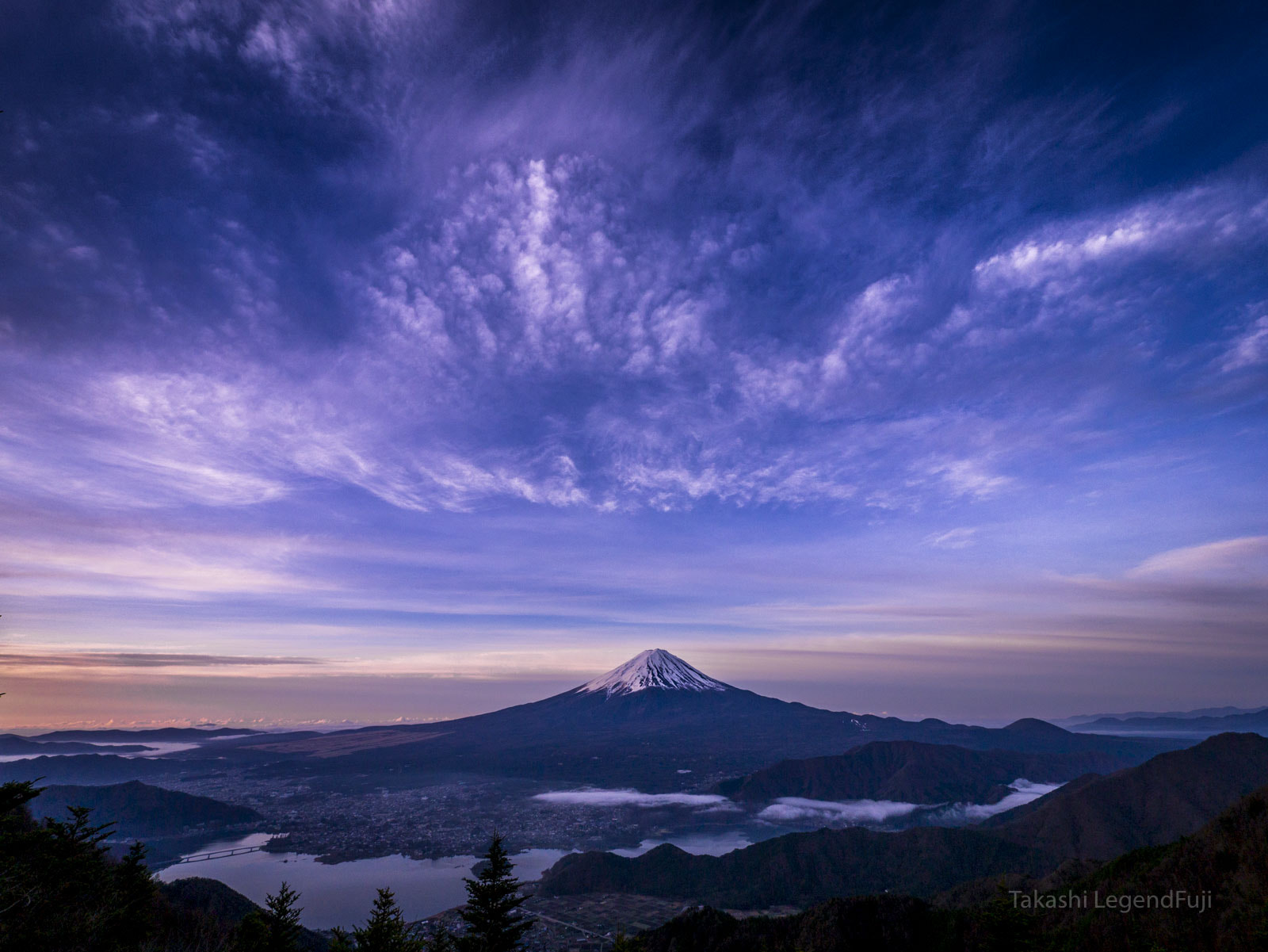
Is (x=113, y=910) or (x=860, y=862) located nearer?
(x=113, y=910)

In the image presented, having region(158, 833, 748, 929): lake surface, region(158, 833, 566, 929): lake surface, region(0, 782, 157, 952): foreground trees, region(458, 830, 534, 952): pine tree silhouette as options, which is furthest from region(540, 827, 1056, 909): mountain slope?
region(458, 830, 534, 952): pine tree silhouette

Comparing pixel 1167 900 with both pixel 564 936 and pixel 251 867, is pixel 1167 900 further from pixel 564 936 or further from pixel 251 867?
pixel 251 867

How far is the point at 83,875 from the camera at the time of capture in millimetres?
37031

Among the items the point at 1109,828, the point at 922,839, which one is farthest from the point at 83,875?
the point at 1109,828

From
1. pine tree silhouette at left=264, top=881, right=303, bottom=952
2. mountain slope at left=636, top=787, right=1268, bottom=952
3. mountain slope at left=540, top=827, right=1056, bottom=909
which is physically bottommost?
mountain slope at left=540, top=827, right=1056, bottom=909

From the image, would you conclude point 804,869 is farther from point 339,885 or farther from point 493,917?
point 493,917

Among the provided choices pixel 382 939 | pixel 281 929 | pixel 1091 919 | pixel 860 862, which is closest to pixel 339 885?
pixel 860 862

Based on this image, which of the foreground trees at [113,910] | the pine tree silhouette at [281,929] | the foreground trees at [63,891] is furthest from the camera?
the pine tree silhouette at [281,929]

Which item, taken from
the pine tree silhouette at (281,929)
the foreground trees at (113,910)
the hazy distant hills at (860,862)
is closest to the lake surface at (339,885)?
the hazy distant hills at (860,862)

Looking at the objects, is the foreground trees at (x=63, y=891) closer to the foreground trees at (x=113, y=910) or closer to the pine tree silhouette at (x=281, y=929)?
the foreground trees at (x=113, y=910)

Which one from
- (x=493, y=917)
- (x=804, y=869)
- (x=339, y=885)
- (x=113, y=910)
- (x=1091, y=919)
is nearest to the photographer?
(x=493, y=917)

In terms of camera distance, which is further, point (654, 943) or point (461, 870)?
point (461, 870)

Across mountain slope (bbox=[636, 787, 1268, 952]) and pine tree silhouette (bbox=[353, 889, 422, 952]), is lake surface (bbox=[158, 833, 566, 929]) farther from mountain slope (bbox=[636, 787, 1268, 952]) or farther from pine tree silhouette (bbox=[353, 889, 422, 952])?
pine tree silhouette (bbox=[353, 889, 422, 952])

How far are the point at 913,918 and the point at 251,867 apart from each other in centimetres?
21262
